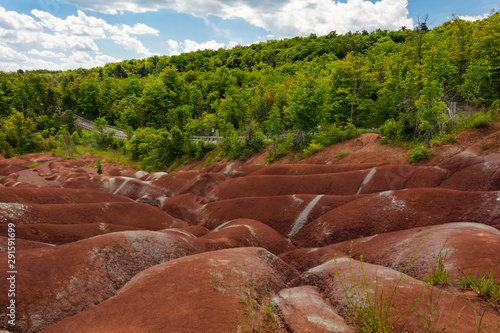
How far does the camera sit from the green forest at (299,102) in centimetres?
3405

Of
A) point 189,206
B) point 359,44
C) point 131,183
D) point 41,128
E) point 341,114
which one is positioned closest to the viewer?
point 189,206

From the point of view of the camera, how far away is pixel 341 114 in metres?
44.1

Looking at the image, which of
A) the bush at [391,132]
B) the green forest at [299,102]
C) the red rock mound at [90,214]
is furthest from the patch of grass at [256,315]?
the bush at [391,132]

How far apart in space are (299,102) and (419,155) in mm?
19249

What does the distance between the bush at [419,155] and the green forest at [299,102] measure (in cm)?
243

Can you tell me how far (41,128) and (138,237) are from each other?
104 meters

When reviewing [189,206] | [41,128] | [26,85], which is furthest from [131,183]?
[26,85]

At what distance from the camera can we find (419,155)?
2745cm

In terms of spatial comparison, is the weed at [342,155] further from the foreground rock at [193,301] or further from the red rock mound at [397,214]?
the foreground rock at [193,301]

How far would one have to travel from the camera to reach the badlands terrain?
6.37 m

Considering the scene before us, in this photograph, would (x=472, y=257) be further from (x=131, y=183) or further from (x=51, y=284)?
(x=131, y=183)

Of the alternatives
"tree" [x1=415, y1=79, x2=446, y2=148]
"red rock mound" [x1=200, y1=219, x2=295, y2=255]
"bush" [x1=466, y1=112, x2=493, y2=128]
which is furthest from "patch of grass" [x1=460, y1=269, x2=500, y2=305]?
"bush" [x1=466, y1=112, x2=493, y2=128]

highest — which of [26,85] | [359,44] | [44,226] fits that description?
[359,44]

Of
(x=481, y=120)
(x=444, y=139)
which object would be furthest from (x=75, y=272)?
(x=481, y=120)
